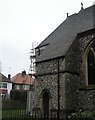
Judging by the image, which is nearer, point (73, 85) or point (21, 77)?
point (73, 85)

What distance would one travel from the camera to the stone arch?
18188 mm

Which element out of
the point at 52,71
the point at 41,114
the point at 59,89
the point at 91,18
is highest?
the point at 91,18

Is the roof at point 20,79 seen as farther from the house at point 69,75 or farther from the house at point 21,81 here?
the house at point 69,75

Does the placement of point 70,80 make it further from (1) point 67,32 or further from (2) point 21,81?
(2) point 21,81

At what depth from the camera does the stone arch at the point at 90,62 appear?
18.2 m

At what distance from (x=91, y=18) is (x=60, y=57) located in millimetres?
5135

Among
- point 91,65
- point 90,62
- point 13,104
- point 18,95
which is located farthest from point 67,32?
point 18,95

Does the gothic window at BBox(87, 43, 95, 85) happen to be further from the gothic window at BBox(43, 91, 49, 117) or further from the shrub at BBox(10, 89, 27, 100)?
the shrub at BBox(10, 89, 27, 100)

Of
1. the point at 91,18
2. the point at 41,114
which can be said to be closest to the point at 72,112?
the point at 41,114

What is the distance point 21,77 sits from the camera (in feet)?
206

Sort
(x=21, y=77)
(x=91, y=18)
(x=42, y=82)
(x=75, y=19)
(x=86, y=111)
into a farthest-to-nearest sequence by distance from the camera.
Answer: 1. (x=21, y=77)
2. (x=75, y=19)
3. (x=91, y=18)
4. (x=42, y=82)
5. (x=86, y=111)

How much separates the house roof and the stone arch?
141cm

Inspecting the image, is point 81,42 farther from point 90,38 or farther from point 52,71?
point 52,71

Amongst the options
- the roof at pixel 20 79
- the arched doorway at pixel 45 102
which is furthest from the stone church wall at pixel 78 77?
the roof at pixel 20 79
